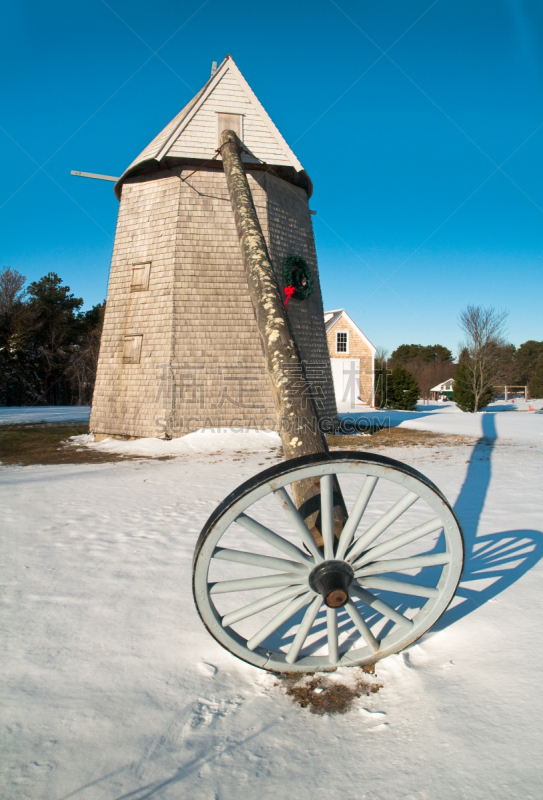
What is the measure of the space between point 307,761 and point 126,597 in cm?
193

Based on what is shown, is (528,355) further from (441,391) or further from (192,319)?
(192,319)

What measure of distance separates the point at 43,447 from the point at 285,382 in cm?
1014

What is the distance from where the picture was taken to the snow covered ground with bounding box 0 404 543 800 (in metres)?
1.69

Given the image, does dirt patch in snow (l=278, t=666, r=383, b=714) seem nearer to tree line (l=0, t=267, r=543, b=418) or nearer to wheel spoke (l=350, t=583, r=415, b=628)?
wheel spoke (l=350, t=583, r=415, b=628)

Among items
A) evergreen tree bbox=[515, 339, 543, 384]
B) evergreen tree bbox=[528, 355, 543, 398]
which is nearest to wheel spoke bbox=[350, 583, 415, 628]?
evergreen tree bbox=[528, 355, 543, 398]

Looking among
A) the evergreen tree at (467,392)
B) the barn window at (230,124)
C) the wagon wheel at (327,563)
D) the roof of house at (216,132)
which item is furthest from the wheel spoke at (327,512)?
the evergreen tree at (467,392)

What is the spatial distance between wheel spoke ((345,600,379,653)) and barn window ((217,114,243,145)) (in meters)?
11.9

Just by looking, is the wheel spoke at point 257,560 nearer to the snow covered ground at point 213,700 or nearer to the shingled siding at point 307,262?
the snow covered ground at point 213,700

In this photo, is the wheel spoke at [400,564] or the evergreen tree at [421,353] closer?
the wheel spoke at [400,564]

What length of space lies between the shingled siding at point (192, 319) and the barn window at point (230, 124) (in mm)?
1056

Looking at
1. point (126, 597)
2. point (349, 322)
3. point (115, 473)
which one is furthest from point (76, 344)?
point (126, 597)

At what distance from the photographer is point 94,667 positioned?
2439mm

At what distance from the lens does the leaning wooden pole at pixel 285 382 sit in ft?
7.56

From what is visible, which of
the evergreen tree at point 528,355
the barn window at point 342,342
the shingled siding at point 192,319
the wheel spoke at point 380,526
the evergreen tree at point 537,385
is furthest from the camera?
the evergreen tree at point 528,355
